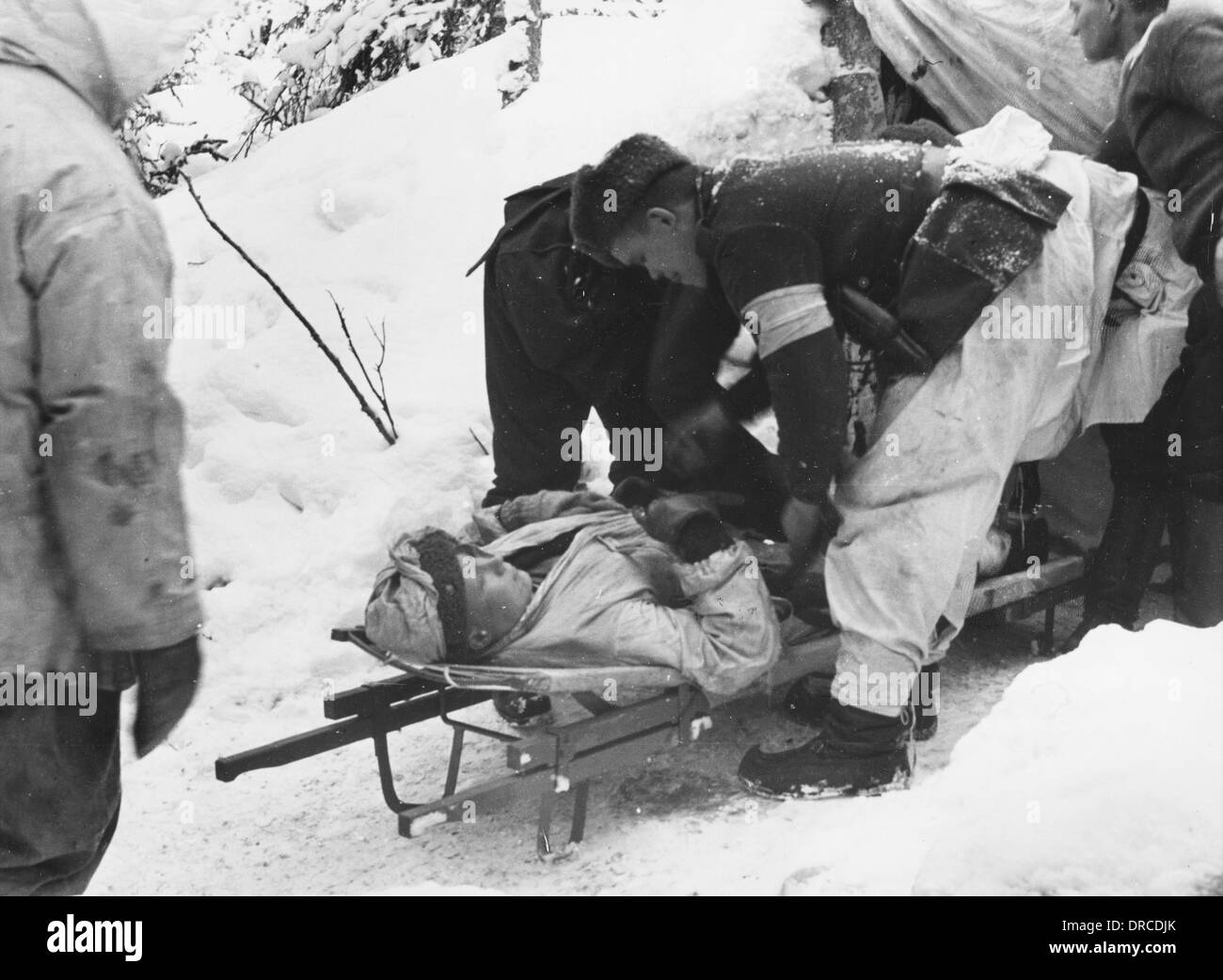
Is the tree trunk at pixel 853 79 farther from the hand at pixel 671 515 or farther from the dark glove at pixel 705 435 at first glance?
the hand at pixel 671 515

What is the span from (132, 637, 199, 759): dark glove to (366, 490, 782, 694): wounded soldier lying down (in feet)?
2.90

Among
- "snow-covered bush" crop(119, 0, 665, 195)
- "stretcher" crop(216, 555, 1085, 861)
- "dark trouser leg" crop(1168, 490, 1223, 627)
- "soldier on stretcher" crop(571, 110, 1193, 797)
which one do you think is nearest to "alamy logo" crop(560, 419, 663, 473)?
"soldier on stretcher" crop(571, 110, 1193, 797)

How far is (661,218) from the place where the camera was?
10.8 feet

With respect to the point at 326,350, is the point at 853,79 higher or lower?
higher

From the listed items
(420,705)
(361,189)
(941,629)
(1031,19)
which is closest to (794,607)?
(941,629)

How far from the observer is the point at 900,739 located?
11.1 ft

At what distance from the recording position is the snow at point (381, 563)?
2314mm

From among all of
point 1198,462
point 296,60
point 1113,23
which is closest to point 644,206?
point 1113,23

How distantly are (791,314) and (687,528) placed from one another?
2.11ft

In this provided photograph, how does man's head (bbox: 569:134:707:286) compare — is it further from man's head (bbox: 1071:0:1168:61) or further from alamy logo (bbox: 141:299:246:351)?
alamy logo (bbox: 141:299:246:351)
